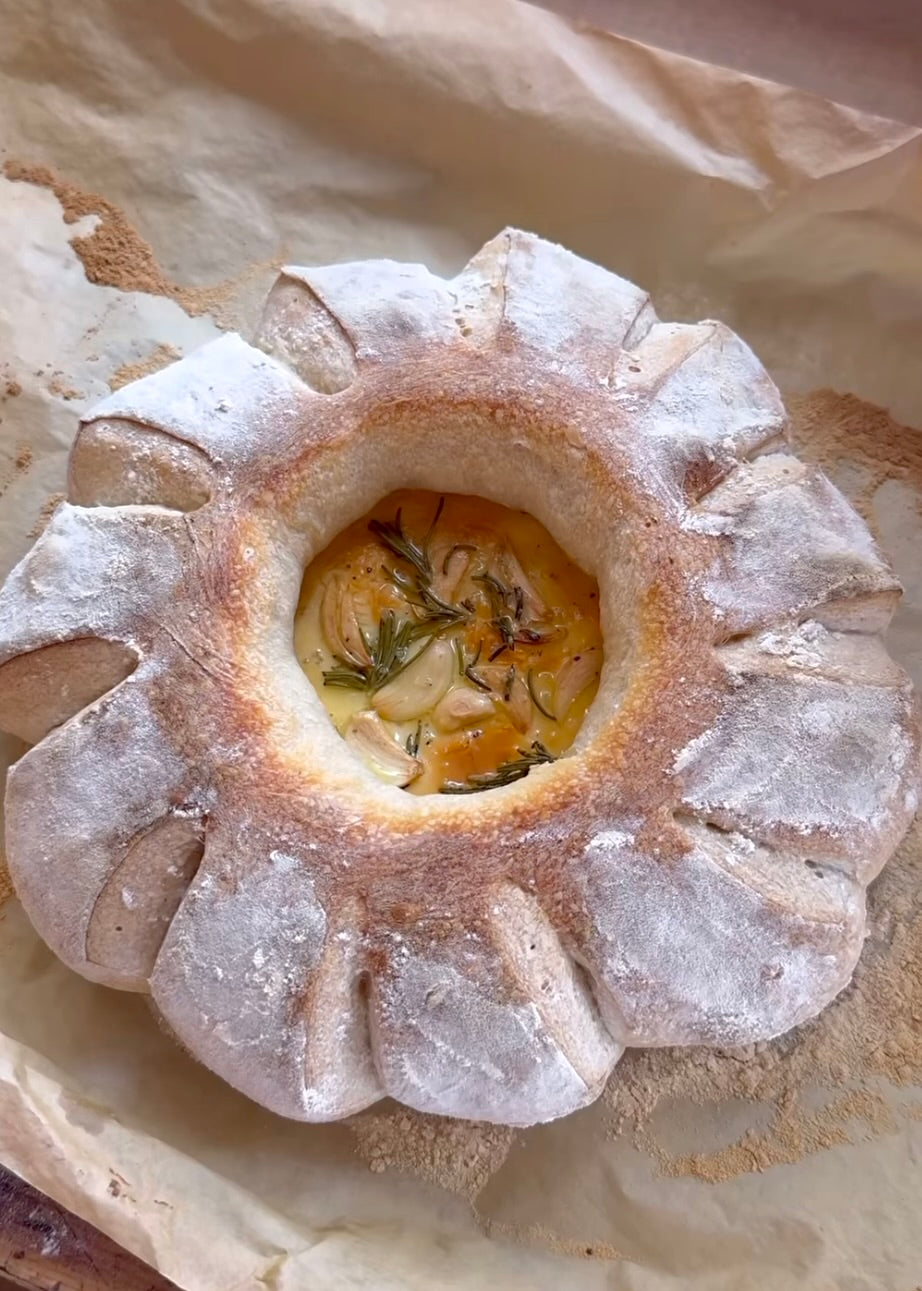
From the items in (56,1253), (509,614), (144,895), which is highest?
(509,614)

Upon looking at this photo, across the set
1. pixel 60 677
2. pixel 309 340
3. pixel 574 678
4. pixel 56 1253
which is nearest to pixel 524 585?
pixel 574 678

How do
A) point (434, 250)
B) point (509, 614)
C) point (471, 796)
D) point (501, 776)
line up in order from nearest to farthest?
point (471, 796) < point (501, 776) < point (509, 614) < point (434, 250)

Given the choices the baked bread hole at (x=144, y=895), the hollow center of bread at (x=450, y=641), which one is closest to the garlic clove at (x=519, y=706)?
the hollow center of bread at (x=450, y=641)

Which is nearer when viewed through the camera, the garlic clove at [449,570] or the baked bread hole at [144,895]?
the baked bread hole at [144,895]

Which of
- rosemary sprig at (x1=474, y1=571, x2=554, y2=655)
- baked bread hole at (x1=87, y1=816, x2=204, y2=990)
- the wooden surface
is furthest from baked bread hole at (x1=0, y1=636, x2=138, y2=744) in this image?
the wooden surface

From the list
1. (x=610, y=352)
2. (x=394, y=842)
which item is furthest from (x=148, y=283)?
(x=394, y=842)

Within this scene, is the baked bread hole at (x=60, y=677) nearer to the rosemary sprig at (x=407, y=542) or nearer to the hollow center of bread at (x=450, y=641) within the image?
the hollow center of bread at (x=450, y=641)

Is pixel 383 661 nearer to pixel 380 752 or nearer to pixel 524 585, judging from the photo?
pixel 380 752
